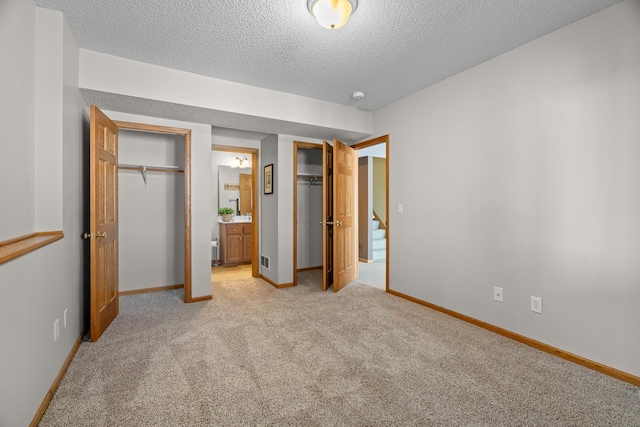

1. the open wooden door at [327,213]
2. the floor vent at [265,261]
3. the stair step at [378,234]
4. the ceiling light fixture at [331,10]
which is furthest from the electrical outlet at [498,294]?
the stair step at [378,234]

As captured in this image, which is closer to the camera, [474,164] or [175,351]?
[175,351]

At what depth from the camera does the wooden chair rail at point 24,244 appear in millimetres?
1239

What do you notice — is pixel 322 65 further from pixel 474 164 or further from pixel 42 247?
pixel 42 247

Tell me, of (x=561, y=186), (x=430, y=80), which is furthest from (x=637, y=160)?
(x=430, y=80)

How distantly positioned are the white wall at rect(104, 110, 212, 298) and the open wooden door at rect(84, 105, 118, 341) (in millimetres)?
779

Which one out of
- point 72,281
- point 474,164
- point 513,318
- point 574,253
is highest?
point 474,164

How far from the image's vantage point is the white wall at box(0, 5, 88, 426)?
1.33 metres

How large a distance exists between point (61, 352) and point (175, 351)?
70 centimetres

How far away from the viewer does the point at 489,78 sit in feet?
9.00

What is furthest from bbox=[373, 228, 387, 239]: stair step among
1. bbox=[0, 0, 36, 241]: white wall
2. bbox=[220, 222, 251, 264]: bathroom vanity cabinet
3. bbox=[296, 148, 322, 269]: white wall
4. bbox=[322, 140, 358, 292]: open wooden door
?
bbox=[0, 0, 36, 241]: white wall

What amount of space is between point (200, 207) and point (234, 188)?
108 inches

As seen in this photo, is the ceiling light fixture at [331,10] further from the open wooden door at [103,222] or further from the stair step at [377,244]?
the stair step at [377,244]

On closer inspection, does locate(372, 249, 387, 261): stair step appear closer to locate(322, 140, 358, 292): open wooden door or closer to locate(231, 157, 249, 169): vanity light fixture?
locate(322, 140, 358, 292): open wooden door

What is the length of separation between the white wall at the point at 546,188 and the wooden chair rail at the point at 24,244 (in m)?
3.21
